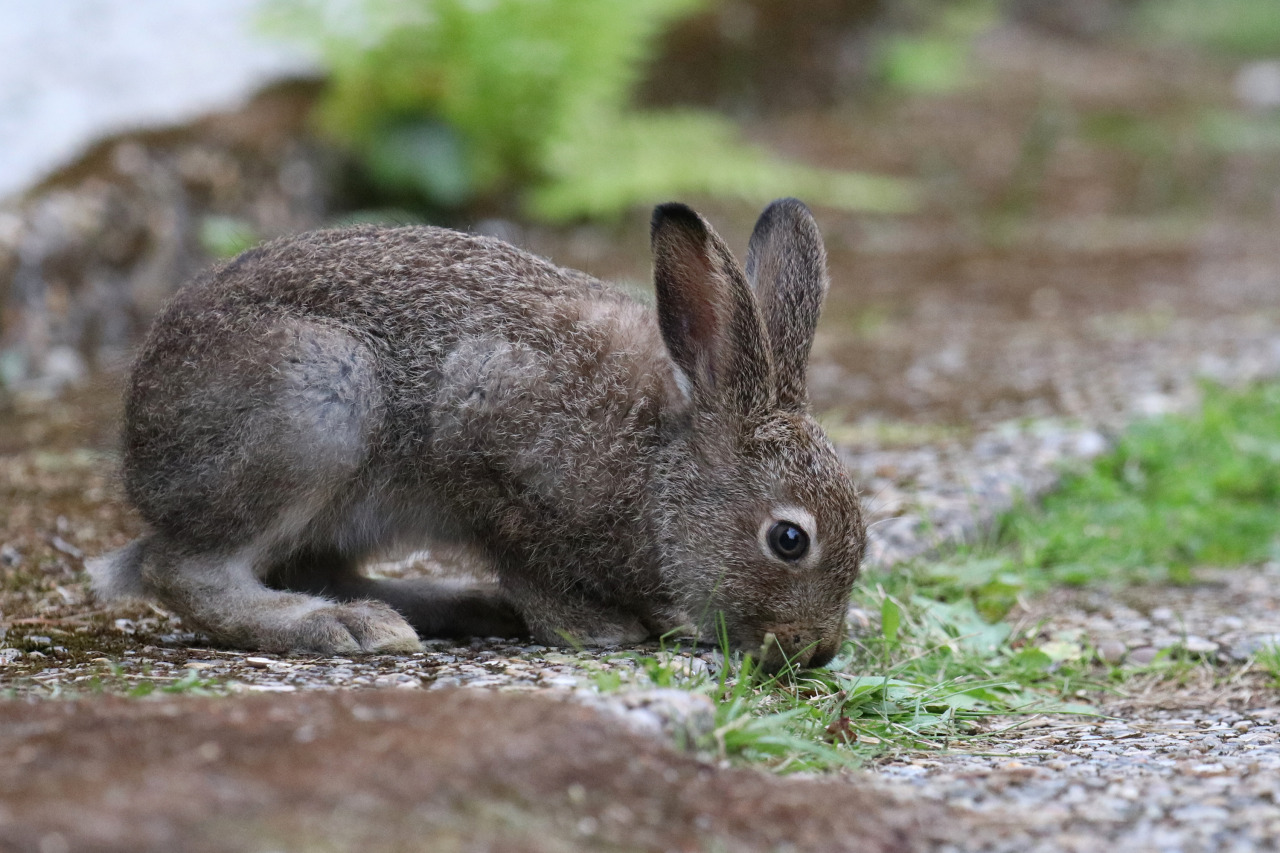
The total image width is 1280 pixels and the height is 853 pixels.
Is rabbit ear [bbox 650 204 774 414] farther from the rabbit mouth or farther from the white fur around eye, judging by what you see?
the rabbit mouth

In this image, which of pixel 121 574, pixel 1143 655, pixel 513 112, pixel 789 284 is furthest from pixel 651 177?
pixel 121 574

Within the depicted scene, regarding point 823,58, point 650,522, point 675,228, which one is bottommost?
point 650,522

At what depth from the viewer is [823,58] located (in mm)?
17016

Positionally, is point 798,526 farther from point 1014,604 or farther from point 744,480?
point 1014,604

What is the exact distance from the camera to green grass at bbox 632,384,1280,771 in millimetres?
4211

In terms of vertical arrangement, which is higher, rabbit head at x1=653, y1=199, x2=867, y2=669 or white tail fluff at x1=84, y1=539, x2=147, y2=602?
rabbit head at x1=653, y1=199, x2=867, y2=669

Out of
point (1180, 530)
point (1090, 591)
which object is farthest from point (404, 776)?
point (1180, 530)

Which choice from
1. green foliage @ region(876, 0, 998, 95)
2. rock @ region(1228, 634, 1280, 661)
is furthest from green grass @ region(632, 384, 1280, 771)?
green foliage @ region(876, 0, 998, 95)

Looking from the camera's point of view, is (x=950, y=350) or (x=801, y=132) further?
(x=801, y=132)

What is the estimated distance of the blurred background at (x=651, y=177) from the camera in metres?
8.95

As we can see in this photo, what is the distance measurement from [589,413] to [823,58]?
1311 centimetres

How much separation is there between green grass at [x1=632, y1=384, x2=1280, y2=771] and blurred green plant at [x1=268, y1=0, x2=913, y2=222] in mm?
5582

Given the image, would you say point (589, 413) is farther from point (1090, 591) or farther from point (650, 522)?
point (1090, 591)

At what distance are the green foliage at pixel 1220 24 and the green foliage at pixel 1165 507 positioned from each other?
20.8 m
